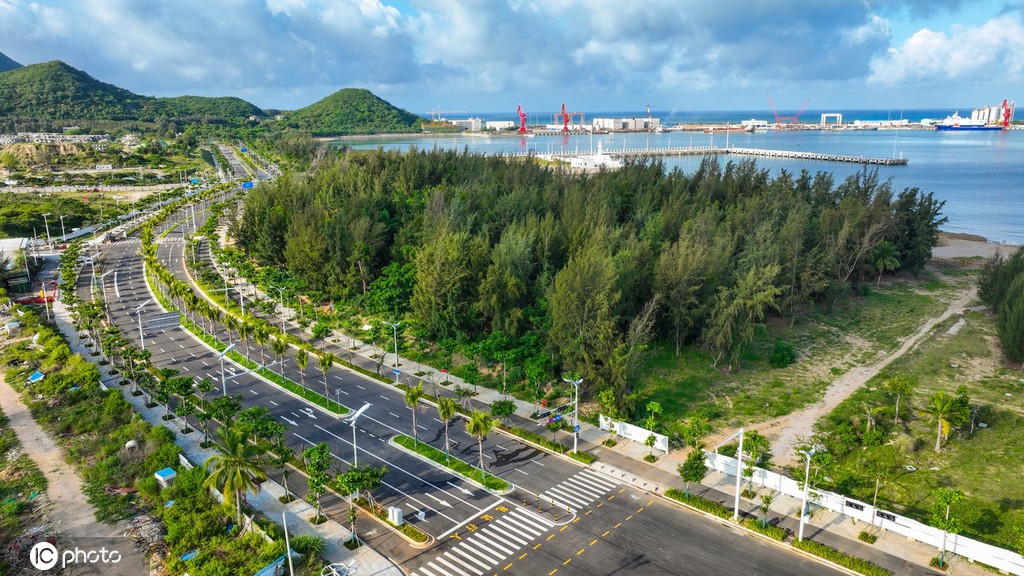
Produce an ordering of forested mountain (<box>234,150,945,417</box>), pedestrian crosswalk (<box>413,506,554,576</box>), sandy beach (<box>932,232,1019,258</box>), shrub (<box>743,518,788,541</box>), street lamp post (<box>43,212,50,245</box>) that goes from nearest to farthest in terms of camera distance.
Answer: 1. pedestrian crosswalk (<box>413,506,554,576</box>)
2. shrub (<box>743,518,788,541</box>)
3. forested mountain (<box>234,150,945,417</box>)
4. sandy beach (<box>932,232,1019,258</box>)
5. street lamp post (<box>43,212,50,245</box>)

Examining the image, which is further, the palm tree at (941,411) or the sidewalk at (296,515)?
the palm tree at (941,411)

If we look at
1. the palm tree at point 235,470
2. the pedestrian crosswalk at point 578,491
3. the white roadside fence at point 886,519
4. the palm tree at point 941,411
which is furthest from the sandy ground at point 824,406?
the palm tree at point 235,470

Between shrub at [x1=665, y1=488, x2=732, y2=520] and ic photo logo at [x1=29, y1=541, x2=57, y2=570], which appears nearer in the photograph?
ic photo logo at [x1=29, y1=541, x2=57, y2=570]

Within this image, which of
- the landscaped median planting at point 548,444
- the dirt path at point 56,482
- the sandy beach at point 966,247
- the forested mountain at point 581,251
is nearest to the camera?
the dirt path at point 56,482

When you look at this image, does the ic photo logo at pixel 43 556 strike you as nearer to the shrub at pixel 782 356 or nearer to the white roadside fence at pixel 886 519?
the white roadside fence at pixel 886 519

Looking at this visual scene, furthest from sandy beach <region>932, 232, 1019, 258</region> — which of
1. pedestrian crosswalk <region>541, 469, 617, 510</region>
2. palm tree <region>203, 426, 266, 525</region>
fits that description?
palm tree <region>203, 426, 266, 525</region>

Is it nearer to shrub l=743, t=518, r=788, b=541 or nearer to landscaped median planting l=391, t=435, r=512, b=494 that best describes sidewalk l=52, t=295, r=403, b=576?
landscaped median planting l=391, t=435, r=512, b=494

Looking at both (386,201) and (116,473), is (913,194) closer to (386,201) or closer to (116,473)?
(386,201)
